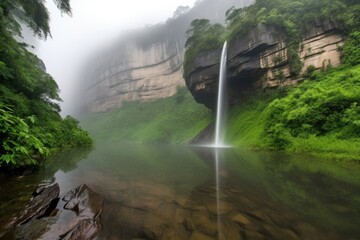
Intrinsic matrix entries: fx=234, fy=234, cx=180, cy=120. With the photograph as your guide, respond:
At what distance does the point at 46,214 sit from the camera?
3707 millimetres

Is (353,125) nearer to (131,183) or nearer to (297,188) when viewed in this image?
(297,188)

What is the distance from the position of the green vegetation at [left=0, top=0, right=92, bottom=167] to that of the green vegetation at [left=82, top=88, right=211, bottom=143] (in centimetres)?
3549

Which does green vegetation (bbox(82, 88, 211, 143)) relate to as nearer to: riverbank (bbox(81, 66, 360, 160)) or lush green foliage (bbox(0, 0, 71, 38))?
riverbank (bbox(81, 66, 360, 160))

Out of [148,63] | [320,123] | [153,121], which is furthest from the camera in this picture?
[148,63]

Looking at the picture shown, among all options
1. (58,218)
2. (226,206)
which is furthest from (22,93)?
(226,206)

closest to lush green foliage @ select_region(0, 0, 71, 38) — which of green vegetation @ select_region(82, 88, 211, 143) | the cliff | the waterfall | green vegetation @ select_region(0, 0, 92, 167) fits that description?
green vegetation @ select_region(0, 0, 92, 167)

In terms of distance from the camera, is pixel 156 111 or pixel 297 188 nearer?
pixel 297 188

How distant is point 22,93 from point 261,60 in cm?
2532

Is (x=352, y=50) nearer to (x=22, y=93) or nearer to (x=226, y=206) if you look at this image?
(x=226, y=206)

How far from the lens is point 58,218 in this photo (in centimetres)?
357

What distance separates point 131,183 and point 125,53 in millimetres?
114717

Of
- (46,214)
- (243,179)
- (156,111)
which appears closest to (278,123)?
(243,179)

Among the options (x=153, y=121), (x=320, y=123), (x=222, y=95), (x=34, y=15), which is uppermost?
(x=153, y=121)

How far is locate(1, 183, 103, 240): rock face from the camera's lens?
3010mm
